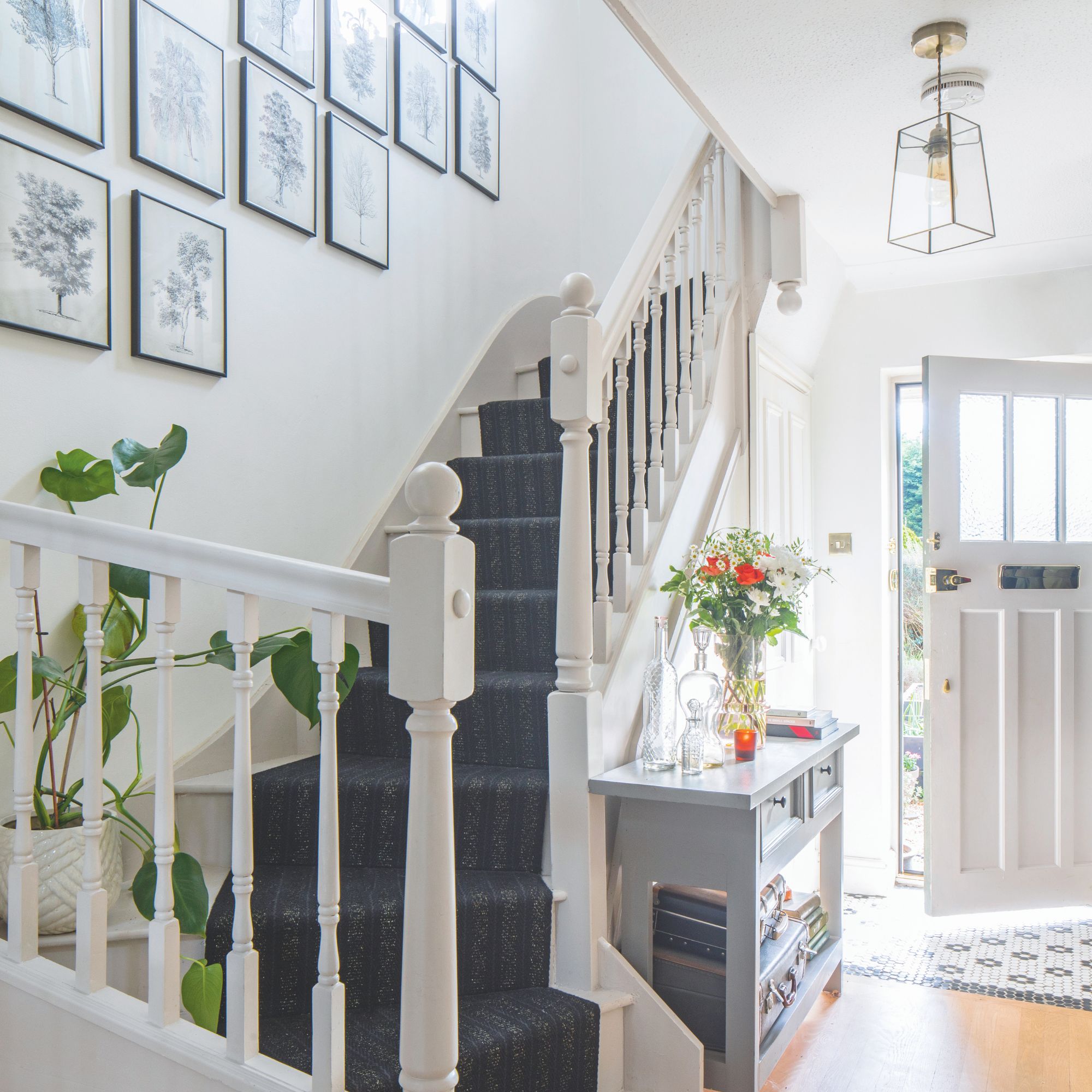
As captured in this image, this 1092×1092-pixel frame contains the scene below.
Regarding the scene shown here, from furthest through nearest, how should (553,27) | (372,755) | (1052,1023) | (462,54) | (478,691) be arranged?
(553,27) → (462,54) → (1052,1023) → (372,755) → (478,691)

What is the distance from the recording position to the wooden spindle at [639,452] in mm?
2400

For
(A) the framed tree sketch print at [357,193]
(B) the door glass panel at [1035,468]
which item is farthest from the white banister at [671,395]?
(B) the door glass panel at [1035,468]

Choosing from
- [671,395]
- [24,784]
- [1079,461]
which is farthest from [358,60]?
[1079,461]

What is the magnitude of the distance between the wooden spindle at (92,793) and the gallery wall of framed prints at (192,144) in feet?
2.48

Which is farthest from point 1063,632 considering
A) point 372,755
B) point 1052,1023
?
point 372,755

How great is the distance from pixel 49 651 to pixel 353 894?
2.65 feet

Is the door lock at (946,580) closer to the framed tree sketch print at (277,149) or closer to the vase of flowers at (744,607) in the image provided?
the vase of flowers at (744,607)

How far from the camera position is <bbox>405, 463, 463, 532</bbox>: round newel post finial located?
4.00 feet

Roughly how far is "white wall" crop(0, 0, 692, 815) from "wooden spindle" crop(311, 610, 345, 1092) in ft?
3.22

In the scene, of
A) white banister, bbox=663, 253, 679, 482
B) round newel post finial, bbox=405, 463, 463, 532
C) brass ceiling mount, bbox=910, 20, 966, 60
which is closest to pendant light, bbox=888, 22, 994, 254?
brass ceiling mount, bbox=910, 20, 966, 60

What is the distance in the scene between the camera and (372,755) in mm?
2430

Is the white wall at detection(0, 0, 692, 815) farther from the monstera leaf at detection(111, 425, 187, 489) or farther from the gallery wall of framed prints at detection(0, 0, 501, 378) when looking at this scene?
the monstera leaf at detection(111, 425, 187, 489)

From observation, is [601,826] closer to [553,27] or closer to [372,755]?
[372,755]

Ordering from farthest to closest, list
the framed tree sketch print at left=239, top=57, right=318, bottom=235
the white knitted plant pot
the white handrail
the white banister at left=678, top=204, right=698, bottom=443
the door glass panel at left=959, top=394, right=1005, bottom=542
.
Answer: the door glass panel at left=959, top=394, right=1005, bottom=542 → the white banister at left=678, top=204, right=698, bottom=443 → the framed tree sketch print at left=239, top=57, right=318, bottom=235 → the white knitted plant pot → the white handrail
